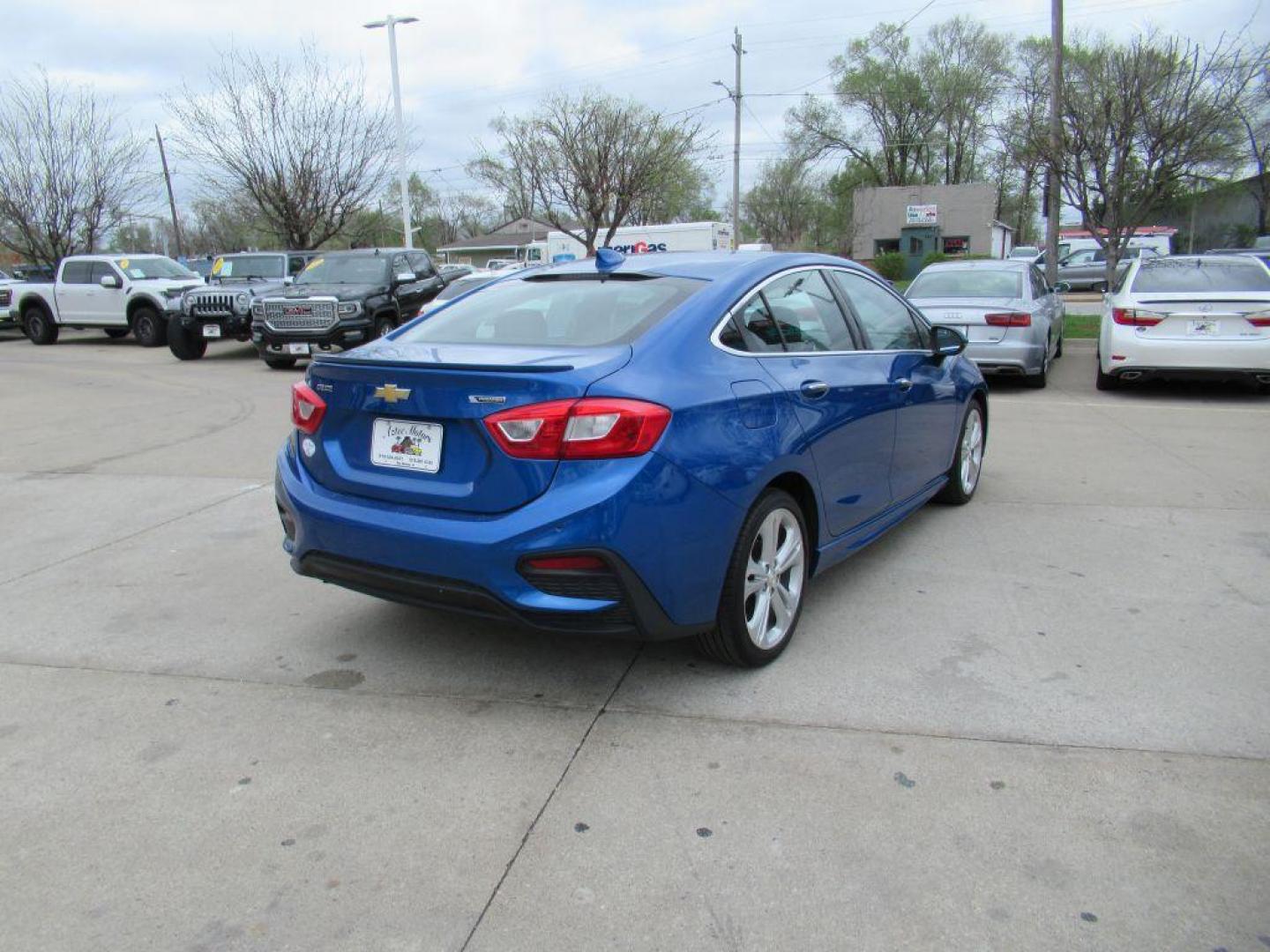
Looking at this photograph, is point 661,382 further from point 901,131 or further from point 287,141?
point 901,131

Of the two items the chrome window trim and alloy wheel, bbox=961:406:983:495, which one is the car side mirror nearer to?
the chrome window trim

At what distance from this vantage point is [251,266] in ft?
60.5

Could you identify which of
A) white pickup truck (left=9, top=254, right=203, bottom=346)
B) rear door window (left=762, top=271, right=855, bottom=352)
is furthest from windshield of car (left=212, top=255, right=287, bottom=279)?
rear door window (left=762, top=271, right=855, bottom=352)

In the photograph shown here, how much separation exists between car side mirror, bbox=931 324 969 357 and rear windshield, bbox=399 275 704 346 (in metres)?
1.94

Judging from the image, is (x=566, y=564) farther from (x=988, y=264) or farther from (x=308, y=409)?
(x=988, y=264)

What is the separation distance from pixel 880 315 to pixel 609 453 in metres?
2.40

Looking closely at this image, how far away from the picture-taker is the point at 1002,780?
113 inches

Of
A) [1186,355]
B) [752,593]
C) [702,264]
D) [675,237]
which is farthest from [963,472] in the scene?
[675,237]

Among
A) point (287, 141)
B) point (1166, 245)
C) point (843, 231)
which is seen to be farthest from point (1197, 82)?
point (843, 231)

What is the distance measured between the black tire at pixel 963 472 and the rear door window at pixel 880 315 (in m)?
0.87

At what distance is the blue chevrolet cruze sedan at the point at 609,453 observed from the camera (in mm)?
2994

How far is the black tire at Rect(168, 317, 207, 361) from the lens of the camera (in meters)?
16.1

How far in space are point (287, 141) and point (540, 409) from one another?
88.1 ft

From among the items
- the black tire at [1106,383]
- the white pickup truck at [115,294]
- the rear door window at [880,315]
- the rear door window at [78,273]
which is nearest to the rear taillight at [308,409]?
the rear door window at [880,315]
